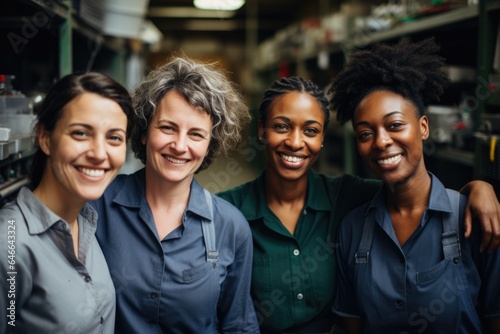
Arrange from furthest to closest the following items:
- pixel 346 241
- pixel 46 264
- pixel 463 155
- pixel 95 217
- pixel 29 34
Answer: pixel 463 155
pixel 29 34
pixel 346 241
pixel 95 217
pixel 46 264

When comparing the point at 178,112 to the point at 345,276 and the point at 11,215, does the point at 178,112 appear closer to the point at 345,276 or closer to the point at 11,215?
the point at 11,215

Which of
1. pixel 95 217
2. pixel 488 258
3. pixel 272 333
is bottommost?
pixel 272 333

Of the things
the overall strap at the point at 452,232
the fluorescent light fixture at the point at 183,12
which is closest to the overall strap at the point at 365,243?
the overall strap at the point at 452,232

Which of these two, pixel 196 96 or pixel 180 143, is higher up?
pixel 196 96

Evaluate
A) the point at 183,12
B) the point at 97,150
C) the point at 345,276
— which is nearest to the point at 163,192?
the point at 97,150

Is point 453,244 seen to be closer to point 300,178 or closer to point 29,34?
point 300,178

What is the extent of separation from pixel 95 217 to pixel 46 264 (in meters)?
0.31

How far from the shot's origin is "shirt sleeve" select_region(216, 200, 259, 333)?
5.82ft

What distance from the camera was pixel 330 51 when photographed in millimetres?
4609

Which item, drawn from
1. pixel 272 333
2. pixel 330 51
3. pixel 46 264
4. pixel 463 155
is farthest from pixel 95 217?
pixel 330 51

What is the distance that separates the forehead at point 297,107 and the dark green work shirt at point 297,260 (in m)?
0.30

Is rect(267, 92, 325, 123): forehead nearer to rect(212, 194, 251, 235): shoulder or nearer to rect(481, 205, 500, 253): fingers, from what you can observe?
rect(212, 194, 251, 235): shoulder

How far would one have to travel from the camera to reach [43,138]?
138 centimetres

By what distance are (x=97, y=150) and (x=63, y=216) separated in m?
0.22
